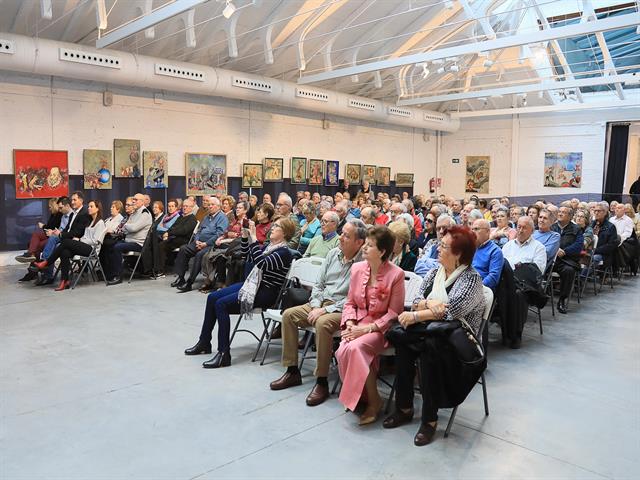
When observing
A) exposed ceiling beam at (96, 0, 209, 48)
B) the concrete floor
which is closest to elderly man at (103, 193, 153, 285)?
the concrete floor

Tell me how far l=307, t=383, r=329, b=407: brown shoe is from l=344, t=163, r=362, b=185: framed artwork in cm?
1197

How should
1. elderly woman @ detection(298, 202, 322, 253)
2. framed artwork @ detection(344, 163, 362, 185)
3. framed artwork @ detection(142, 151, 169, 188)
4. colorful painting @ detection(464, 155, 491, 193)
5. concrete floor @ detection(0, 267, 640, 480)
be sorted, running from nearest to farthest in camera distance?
concrete floor @ detection(0, 267, 640, 480) → elderly woman @ detection(298, 202, 322, 253) → framed artwork @ detection(142, 151, 169, 188) → framed artwork @ detection(344, 163, 362, 185) → colorful painting @ detection(464, 155, 491, 193)

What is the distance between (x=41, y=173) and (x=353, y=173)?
839 centimetres

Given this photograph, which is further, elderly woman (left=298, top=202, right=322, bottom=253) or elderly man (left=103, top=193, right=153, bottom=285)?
elderly man (left=103, top=193, right=153, bottom=285)

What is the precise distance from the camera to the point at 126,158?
10641mm

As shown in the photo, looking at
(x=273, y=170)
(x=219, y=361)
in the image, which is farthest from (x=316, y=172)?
(x=219, y=361)

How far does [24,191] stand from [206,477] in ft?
27.2

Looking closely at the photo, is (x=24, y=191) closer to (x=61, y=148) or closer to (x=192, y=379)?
(x=61, y=148)

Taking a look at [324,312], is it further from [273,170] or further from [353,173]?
[353,173]

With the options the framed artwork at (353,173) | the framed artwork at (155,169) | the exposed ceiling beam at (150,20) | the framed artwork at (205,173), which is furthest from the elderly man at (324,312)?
the framed artwork at (353,173)

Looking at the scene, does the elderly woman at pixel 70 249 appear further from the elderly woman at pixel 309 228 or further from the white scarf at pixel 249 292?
the white scarf at pixel 249 292

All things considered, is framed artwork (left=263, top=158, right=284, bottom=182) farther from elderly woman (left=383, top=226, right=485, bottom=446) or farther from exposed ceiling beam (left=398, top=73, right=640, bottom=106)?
elderly woman (left=383, top=226, right=485, bottom=446)

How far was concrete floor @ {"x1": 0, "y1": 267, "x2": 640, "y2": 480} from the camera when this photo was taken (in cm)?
288

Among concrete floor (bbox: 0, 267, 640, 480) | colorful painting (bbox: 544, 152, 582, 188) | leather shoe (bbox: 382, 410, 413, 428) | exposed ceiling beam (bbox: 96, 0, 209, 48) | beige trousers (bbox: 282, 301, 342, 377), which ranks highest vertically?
exposed ceiling beam (bbox: 96, 0, 209, 48)
